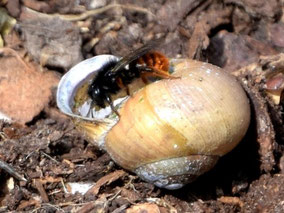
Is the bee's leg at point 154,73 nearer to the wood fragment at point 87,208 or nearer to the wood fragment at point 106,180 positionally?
the wood fragment at point 106,180

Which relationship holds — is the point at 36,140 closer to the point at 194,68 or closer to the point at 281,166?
the point at 194,68

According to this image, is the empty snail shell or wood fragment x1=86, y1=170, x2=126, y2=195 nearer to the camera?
the empty snail shell

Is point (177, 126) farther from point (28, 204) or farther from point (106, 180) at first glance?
point (28, 204)

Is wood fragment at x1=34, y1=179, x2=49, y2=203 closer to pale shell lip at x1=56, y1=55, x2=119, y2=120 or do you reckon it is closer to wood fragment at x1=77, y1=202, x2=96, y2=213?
wood fragment at x1=77, y1=202, x2=96, y2=213

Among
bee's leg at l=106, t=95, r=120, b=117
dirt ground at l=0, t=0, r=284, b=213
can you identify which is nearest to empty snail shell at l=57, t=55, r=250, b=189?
bee's leg at l=106, t=95, r=120, b=117

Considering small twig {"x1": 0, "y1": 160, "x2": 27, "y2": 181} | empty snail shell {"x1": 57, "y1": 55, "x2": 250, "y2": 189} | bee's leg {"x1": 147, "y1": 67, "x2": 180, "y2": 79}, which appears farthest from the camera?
small twig {"x1": 0, "y1": 160, "x2": 27, "y2": 181}

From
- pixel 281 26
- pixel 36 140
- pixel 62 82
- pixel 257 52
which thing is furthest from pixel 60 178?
pixel 281 26
